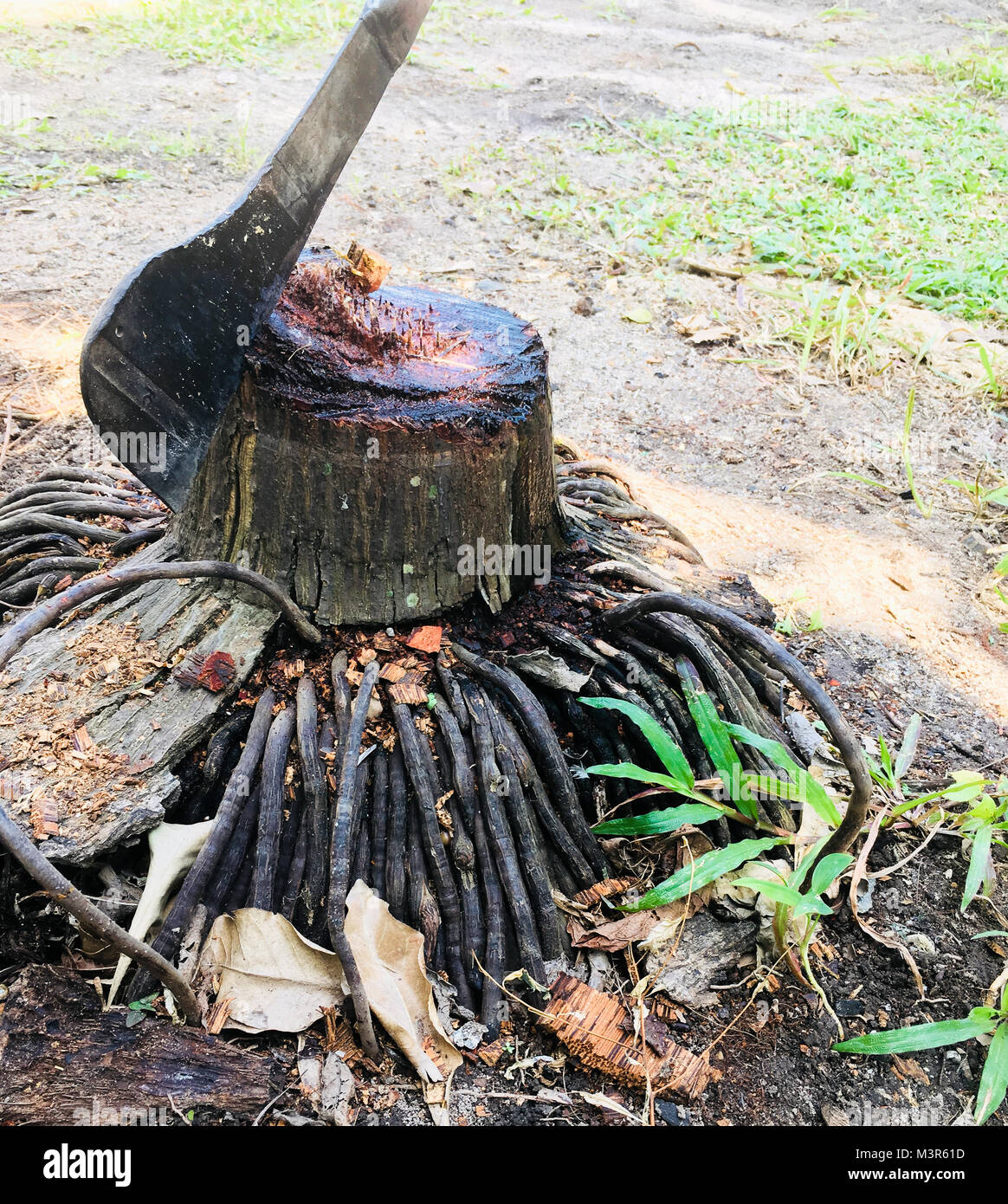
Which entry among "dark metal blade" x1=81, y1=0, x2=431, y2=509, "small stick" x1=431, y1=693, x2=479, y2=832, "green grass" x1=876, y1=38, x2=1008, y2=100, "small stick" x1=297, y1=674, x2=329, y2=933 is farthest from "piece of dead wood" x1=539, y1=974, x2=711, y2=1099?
"green grass" x1=876, y1=38, x2=1008, y2=100

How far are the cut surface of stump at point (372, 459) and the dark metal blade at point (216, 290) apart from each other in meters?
0.08

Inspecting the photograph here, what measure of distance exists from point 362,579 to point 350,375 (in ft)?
1.55

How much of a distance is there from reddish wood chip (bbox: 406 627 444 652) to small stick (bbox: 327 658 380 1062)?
121 mm

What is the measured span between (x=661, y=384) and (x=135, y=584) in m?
3.39

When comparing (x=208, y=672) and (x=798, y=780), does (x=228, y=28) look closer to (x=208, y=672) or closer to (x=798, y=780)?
(x=208, y=672)

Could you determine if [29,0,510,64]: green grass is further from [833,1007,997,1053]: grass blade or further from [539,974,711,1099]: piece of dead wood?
[833,1007,997,1053]: grass blade

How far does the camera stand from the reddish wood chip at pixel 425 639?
2.22 meters

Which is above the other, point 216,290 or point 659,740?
point 216,290

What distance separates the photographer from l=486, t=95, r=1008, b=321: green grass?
5648 mm

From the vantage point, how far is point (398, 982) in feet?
6.20

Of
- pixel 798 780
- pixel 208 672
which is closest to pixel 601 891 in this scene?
pixel 798 780

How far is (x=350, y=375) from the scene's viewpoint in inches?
81.0

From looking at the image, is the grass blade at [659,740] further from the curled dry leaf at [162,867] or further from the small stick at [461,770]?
the curled dry leaf at [162,867]

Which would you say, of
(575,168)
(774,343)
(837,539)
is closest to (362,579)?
(837,539)
